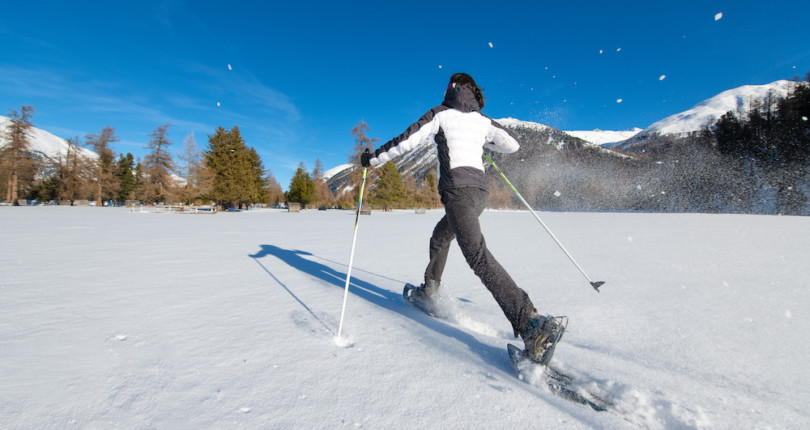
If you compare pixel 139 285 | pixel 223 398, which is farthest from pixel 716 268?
pixel 139 285

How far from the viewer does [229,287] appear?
2.75 metres

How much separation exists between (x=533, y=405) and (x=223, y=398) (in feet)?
3.90

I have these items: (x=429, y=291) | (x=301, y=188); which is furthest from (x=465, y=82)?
(x=301, y=188)

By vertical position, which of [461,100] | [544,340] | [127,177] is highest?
[127,177]

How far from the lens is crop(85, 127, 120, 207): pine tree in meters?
34.0

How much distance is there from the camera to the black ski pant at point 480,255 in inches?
62.9

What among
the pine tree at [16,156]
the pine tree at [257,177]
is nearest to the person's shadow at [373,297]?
the pine tree at [257,177]

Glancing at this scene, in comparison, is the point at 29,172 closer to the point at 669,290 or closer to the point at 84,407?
the point at 84,407

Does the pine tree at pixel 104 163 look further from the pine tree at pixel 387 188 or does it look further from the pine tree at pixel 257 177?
the pine tree at pixel 387 188

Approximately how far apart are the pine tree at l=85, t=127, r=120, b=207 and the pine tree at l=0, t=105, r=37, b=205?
4537 mm

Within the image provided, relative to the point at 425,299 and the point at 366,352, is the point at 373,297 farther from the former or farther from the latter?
the point at 366,352

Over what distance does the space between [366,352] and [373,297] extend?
1.20 metres

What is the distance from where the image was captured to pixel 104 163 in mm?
35875

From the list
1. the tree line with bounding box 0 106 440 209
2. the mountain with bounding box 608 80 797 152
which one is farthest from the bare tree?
the mountain with bounding box 608 80 797 152
